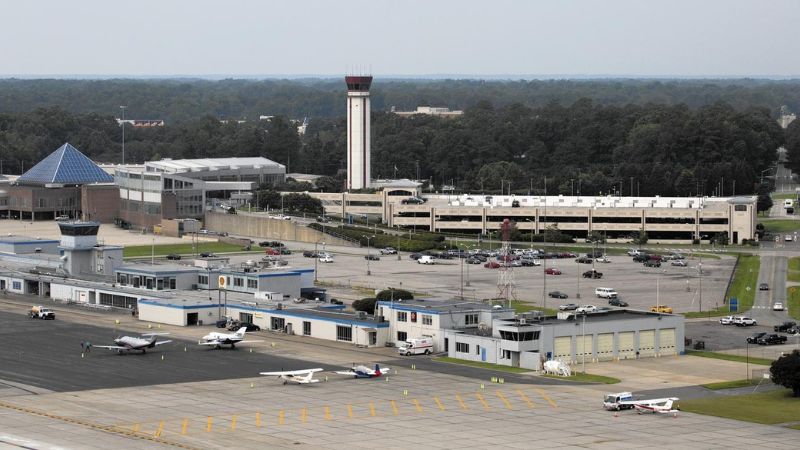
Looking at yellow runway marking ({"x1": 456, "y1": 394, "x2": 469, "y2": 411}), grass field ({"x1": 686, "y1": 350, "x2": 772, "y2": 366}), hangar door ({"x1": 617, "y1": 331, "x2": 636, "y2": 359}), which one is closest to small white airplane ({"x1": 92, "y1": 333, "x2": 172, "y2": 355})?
yellow runway marking ({"x1": 456, "y1": 394, "x2": 469, "y2": 411})

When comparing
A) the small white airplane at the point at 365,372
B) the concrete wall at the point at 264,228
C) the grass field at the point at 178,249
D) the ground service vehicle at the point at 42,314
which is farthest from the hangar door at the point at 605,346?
the concrete wall at the point at 264,228

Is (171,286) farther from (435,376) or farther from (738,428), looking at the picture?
(738,428)

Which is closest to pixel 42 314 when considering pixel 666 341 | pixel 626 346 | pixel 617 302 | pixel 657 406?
pixel 626 346

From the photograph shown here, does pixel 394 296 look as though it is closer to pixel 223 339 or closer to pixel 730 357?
pixel 223 339

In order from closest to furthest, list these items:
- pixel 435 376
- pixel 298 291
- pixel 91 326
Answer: pixel 435 376 → pixel 91 326 → pixel 298 291

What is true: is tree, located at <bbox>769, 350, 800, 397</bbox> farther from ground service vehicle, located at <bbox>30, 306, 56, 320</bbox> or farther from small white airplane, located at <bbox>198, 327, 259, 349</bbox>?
ground service vehicle, located at <bbox>30, 306, 56, 320</bbox>

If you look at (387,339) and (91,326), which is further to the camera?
(91,326)

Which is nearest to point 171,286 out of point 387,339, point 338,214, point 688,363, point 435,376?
point 387,339
